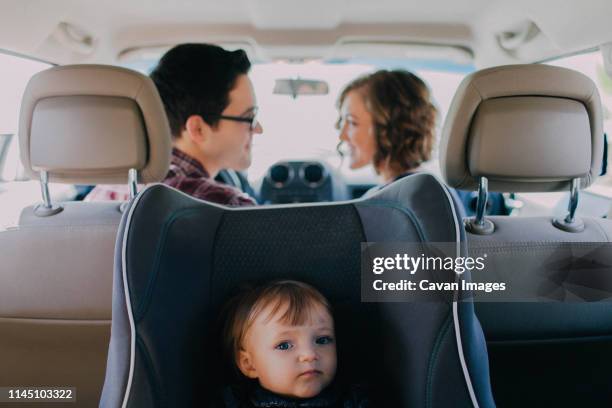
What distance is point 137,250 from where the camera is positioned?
1027mm

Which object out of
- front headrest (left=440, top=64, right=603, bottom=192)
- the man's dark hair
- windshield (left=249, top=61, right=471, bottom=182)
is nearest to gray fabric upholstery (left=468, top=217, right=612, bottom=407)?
front headrest (left=440, top=64, right=603, bottom=192)

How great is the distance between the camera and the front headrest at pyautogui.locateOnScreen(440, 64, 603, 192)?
4.58 ft

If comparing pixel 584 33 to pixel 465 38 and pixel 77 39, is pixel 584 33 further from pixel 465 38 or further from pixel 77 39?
pixel 77 39

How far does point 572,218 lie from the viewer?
154 cm

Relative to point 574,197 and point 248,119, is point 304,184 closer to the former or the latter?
point 248,119

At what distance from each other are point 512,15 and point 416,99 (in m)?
0.88

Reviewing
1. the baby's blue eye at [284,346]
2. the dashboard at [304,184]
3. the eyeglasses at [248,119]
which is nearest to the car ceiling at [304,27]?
the eyeglasses at [248,119]

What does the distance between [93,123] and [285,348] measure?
918 millimetres

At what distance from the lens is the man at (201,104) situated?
193 cm

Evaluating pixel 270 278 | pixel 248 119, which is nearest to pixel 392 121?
pixel 248 119

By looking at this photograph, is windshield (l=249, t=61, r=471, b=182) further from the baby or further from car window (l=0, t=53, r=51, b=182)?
the baby

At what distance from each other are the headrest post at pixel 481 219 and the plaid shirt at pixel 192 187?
0.81 m

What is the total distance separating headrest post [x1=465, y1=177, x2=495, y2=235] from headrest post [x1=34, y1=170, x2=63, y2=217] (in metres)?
1.41

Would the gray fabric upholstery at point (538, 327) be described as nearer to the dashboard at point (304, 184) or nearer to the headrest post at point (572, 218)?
the headrest post at point (572, 218)
